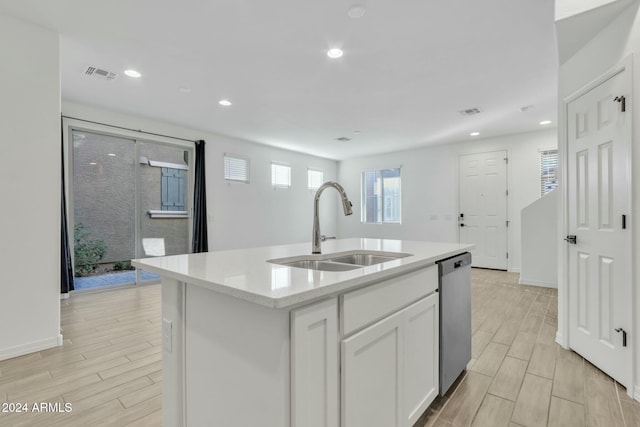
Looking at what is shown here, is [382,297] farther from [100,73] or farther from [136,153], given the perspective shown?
[136,153]

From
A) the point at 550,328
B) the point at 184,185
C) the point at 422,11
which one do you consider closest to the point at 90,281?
the point at 184,185

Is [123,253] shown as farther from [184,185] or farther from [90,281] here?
[184,185]

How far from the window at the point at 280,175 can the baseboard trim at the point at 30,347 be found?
4709 millimetres

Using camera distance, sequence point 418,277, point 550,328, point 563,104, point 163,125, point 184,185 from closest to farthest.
A: point 418,277 → point 563,104 → point 550,328 → point 163,125 → point 184,185

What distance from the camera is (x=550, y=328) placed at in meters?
3.03

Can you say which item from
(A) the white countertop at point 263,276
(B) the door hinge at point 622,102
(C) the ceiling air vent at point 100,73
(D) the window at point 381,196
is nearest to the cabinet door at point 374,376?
(A) the white countertop at point 263,276

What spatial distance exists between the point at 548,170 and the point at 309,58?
16.6ft

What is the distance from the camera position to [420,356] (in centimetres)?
156

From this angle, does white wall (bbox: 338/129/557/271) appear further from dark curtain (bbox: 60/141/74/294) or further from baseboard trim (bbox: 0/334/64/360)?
baseboard trim (bbox: 0/334/64/360)

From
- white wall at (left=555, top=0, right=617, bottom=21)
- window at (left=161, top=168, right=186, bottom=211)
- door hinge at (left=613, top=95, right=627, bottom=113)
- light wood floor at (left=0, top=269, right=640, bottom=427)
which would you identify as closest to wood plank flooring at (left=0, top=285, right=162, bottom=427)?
light wood floor at (left=0, top=269, right=640, bottom=427)

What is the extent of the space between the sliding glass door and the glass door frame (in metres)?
0.02

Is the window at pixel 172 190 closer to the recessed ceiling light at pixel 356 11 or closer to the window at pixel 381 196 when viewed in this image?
the recessed ceiling light at pixel 356 11

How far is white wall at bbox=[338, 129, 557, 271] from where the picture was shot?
579cm

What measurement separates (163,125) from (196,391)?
492cm
